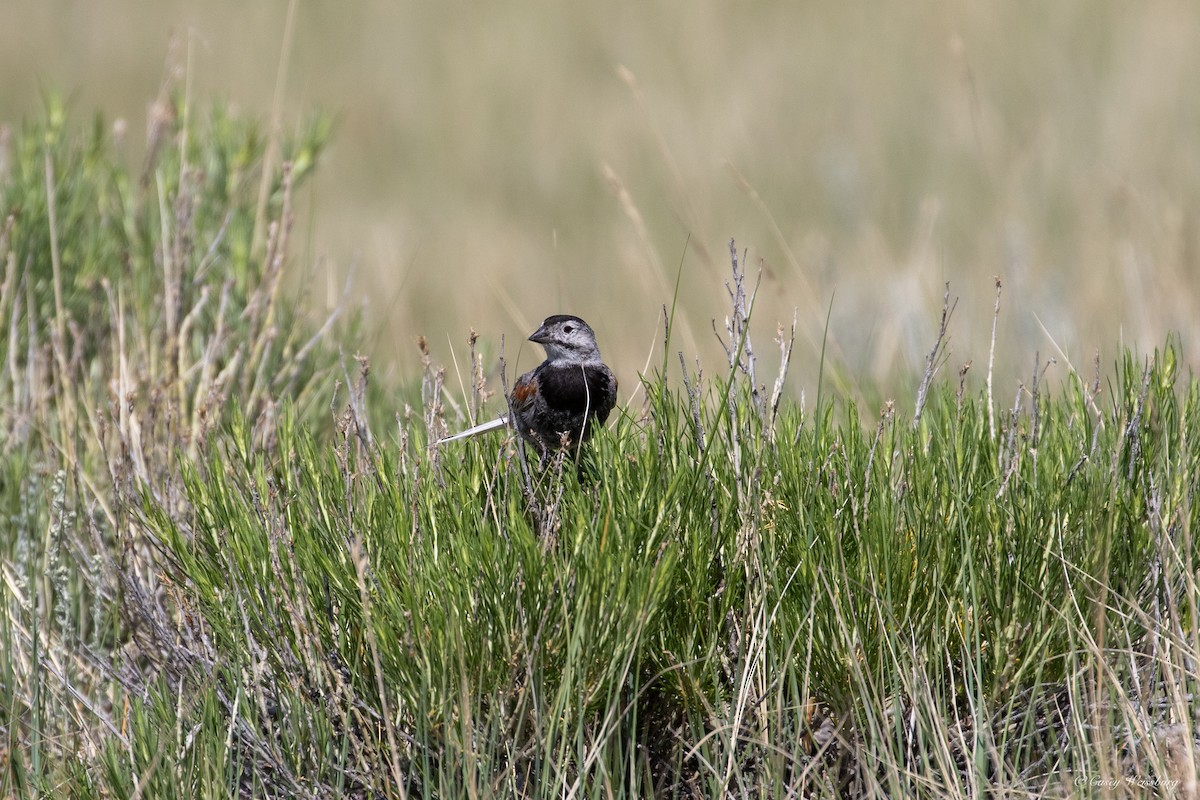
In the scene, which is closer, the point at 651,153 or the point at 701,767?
the point at 701,767

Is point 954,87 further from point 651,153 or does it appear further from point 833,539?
point 833,539

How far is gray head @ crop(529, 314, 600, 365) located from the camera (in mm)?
3123

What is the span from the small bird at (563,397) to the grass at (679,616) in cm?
10

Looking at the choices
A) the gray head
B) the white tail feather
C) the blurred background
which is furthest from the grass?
the blurred background

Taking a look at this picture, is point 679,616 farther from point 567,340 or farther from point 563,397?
point 567,340

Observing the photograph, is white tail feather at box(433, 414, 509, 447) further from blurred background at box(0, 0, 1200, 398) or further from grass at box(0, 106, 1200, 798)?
blurred background at box(0, 0, 1200, 398)

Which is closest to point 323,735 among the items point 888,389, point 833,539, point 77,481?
point 833,539

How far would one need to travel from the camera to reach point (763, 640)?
246 centimetres

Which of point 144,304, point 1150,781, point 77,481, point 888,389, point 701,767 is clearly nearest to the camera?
point 1150,781

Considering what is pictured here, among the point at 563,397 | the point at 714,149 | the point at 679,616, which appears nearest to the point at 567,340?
the point at 563,397

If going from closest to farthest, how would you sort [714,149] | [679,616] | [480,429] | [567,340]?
1. [679,616]
2. [480,429]
3. [567,340]
4. [714,149]

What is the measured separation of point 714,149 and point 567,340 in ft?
27.2

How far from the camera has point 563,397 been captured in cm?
298

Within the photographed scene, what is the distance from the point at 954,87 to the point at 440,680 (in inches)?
394
